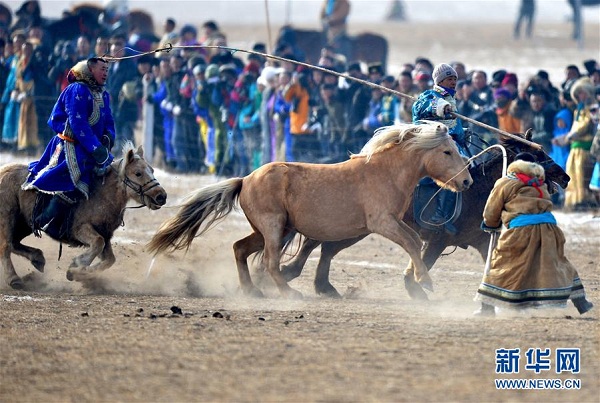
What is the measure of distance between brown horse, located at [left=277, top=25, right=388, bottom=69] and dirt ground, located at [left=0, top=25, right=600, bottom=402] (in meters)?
14.4

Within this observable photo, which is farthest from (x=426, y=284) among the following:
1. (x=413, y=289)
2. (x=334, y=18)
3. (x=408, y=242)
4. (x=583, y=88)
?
(x=334, y=18)

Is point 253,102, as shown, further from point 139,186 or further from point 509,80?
point 139,186

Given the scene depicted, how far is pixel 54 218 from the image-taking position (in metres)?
10.3

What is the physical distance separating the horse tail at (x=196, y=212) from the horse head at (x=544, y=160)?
2190 mm

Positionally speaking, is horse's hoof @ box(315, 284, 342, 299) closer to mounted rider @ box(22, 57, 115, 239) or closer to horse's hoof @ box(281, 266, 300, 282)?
horse's hoof @ box(281, 266, 300, 282)

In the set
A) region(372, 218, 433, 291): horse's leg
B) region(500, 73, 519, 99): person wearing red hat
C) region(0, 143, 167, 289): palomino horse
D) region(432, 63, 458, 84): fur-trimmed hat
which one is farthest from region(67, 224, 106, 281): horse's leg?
region(500, 73, 519, 99): person wearing red hat

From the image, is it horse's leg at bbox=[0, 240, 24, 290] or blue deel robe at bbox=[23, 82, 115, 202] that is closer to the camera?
blue deel robe at bbox=[23, 82, 115, 202]

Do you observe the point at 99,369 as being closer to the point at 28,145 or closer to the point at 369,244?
the point at 369,244

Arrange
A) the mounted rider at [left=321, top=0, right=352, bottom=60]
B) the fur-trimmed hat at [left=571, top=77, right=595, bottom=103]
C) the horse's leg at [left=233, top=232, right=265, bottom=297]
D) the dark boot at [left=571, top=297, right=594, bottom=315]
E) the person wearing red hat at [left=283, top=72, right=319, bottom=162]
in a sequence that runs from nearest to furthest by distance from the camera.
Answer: the dark boot at [left=571, top=297, right=594, bottom=315] < the horse's leg at [left=233, top=232, right=265, bottom=297] < the fur-trimmed hat at [left=571, top=77, right=595, bottom=103] < the person wearing red hat at [left=283, top=72, right=319, bottom=162] < the mounted rider at [left=321, top=0, right=352, bottom=60]

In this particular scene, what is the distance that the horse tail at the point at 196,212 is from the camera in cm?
1023

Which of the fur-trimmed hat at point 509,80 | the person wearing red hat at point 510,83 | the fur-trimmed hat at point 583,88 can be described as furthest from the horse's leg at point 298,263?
the fur-trimmed hat at point 509,80

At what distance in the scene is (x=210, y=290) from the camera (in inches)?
414

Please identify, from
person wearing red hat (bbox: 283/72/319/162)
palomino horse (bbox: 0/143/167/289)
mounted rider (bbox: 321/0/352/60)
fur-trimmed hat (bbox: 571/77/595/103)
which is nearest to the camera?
palomino horse (bbox: 0/143/167/289)

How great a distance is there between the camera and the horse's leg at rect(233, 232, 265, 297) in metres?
10.3
